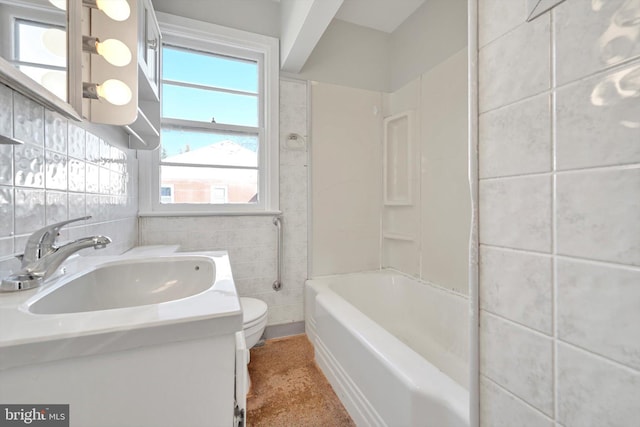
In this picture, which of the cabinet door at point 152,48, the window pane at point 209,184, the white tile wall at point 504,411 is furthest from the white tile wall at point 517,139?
the window pane at point 209,184

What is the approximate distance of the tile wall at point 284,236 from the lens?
1900mm

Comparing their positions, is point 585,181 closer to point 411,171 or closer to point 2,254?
point 2,254

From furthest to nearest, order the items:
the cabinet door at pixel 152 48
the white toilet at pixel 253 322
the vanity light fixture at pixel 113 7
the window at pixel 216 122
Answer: the window at pixel 216 122 < the white toilet at pixel 253 322 < the cabinet door at pixel 152 48 < the vanity light fixture at pixel 113 7

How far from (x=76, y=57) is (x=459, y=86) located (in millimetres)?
1915

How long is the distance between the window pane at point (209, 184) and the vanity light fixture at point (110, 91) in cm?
81

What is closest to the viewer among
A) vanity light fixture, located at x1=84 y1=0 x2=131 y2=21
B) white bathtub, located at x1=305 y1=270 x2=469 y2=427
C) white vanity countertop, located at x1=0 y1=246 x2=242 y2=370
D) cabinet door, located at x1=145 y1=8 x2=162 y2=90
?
white vanity countertop, located at x1=0 y1=246 x2=242 y2=370

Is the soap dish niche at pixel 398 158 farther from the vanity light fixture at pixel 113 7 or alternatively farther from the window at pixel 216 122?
the vanity light fixture at pixel 113 7

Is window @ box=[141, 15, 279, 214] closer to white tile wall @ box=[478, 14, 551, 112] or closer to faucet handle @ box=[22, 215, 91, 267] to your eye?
faucet handle @ box=[22, 215, 91, 267]

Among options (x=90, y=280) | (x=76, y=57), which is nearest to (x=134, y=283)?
(x=90, y=280)

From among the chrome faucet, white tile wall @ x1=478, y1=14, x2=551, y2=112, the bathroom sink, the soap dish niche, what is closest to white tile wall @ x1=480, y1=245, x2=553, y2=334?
white tile wall @ x1=478, y1=14, x2=551, y2=112

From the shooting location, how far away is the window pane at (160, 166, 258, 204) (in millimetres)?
1857

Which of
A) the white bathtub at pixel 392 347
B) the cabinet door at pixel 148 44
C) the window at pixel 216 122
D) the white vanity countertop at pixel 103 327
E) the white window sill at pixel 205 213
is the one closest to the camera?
the white vanity countertop at pixel 103 327

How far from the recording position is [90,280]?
82 cm

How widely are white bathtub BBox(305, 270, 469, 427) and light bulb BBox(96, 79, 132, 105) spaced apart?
143 cm
